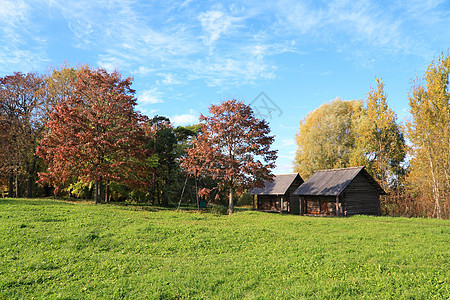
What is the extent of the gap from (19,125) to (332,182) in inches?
1553

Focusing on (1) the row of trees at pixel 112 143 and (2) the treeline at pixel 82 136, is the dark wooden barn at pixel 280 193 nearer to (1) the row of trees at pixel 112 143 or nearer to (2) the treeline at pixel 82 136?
(1) the row of trees at pixel 112 143

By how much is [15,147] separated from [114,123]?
14.2 metres

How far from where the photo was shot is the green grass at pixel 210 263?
8.23 m

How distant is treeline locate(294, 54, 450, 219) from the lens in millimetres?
30469

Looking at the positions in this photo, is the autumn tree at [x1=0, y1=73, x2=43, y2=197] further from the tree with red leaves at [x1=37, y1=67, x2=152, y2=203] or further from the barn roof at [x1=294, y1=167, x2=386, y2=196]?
the barn roof at [x1=294, y1=167, x2=386, y2=196]

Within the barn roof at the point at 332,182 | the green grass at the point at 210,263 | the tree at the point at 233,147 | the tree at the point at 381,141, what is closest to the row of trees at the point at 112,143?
the tree at the point at 233,147

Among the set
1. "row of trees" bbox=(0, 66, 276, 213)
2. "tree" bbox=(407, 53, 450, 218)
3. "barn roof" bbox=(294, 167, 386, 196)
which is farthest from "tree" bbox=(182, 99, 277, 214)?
"tree" bbox=(407, 53, 450, 218)

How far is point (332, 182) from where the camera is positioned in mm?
34312

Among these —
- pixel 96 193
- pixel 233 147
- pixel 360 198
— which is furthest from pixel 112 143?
pixel 360 198

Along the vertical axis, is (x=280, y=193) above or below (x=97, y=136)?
below

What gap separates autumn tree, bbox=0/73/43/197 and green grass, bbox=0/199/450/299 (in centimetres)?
2267

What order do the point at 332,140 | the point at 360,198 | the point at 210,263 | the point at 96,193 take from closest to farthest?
the point at 210,263 < the point at 96,193 < the point at 360,198 < the point at 332,140

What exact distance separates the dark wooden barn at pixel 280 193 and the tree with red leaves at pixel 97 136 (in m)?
18.4

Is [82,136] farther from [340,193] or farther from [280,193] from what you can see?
[340,193]
